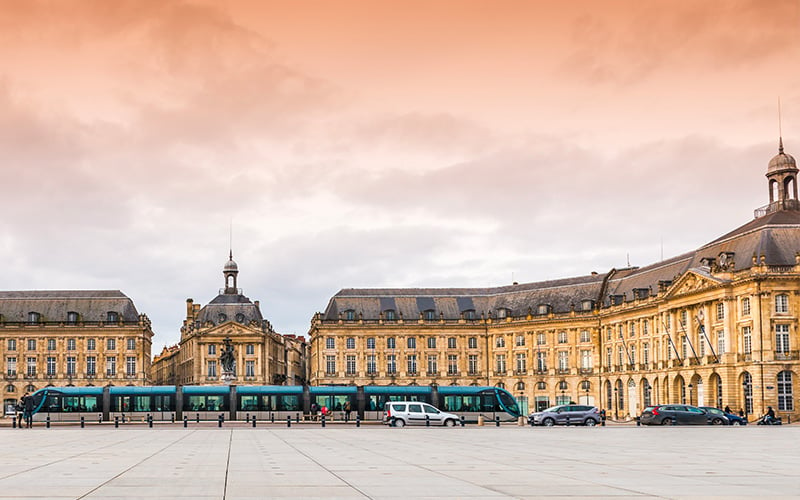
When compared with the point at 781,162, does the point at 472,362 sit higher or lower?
lower

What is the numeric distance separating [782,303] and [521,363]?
46.8 m

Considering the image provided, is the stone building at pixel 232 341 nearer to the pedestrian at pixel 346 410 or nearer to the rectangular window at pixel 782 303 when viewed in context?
the pedestrian at pixel 346 410

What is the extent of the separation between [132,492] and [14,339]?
12975cm

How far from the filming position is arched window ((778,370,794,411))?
3494 inches

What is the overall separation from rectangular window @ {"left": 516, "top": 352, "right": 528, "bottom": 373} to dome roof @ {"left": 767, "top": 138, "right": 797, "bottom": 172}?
1624 inches

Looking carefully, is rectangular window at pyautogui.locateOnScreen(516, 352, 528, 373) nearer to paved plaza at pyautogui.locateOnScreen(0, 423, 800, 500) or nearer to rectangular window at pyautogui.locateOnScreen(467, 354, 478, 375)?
rectangular window at pyautogui.locateOnScreen(467, 354, 478, 375)

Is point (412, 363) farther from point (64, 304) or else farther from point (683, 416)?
point (683, 416)

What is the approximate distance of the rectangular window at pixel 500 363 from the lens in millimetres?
135125

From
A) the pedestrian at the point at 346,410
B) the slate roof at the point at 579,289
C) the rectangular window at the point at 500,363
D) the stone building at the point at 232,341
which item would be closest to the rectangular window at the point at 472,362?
the rectangular window at the point at 500,363

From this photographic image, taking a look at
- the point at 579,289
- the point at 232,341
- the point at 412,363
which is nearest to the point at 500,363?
the point at 412,363

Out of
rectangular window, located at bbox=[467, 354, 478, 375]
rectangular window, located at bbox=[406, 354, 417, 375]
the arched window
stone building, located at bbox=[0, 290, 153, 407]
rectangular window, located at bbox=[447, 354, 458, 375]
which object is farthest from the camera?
stone building, located at bbox=[0, 290, 153, 407]

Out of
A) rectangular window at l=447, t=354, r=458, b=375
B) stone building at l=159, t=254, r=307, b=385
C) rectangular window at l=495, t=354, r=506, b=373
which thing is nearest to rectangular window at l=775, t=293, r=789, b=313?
rectangular window at l=495, t=354, r=506, b=373

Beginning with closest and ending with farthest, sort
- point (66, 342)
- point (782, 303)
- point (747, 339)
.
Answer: point (782, 303), point (747, 339), point (66, 342)

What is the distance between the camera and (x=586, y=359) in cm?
12606
